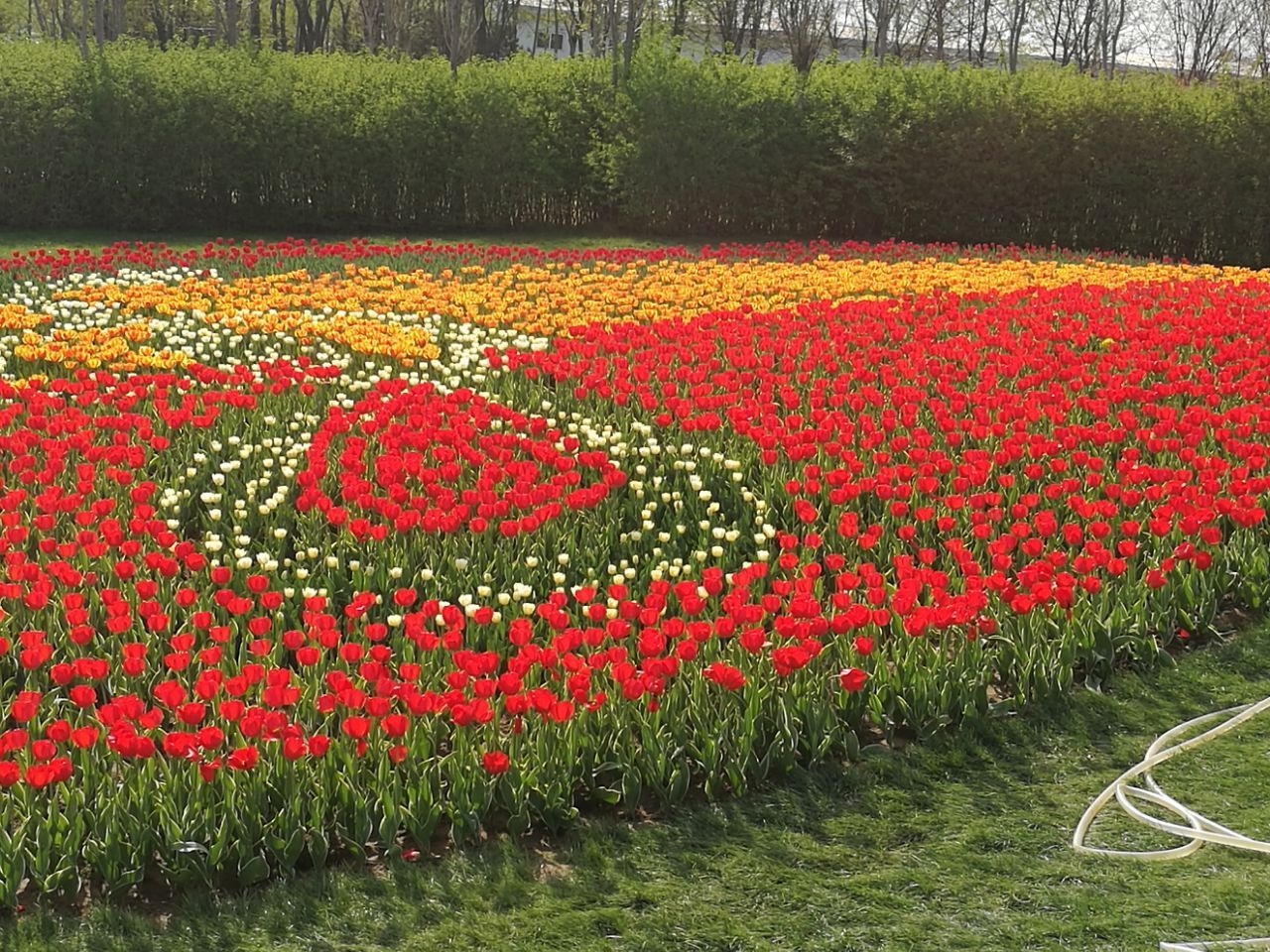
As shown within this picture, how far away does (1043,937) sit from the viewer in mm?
3266

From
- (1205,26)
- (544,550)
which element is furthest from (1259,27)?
(544,550)

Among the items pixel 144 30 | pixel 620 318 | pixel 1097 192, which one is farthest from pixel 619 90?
pixel 144 30

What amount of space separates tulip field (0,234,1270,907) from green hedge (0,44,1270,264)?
27.5 ft

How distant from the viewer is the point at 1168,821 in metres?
3.81

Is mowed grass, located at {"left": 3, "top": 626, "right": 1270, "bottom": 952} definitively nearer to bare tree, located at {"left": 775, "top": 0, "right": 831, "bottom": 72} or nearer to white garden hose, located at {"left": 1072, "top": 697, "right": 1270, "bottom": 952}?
white garden hose, located at {"left": 1072, "top": 697, "right": 1270, "bottom": 952}

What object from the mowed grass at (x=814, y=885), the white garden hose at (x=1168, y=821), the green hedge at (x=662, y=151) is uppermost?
the green hedge at (x=662, y=151)

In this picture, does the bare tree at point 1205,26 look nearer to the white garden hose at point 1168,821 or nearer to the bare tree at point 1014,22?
the bare tree at point 1014,22

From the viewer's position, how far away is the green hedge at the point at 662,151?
56.9 feet

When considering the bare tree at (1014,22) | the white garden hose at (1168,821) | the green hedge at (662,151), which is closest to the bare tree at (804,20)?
the bare tree at (1014,22)

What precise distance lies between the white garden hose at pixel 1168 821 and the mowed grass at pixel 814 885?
40 mm

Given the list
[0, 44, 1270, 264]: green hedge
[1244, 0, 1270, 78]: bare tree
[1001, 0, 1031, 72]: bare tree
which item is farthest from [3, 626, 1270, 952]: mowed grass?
[1244, 0, 1270, 78]: bare tree

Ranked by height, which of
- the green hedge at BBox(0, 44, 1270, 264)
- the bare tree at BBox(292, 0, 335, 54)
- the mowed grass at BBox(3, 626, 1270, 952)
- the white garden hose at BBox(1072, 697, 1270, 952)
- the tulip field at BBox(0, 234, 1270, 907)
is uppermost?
the bare tree at BBox(292, 0, 335, 54)

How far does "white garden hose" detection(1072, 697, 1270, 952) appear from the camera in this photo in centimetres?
356

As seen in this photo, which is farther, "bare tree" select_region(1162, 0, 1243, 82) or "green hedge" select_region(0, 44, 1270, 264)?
"bare tree" select_region(1162, 0, 1243, 82)
